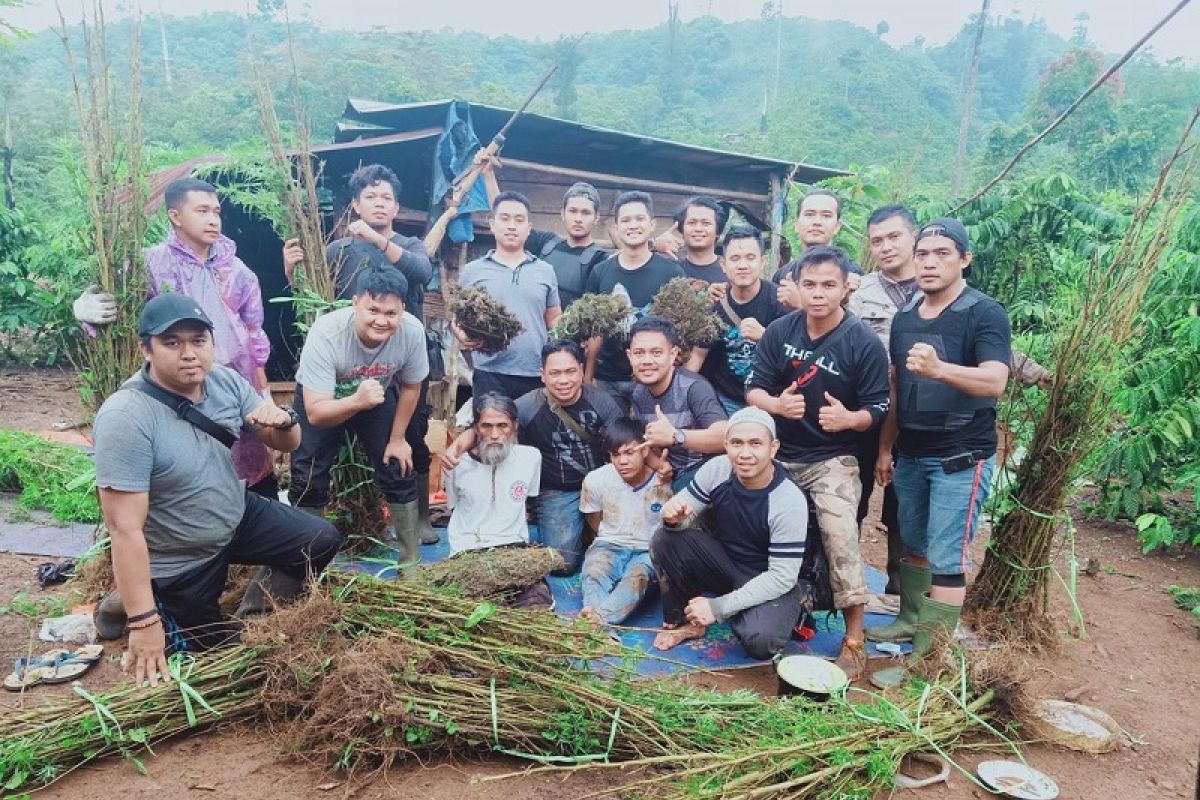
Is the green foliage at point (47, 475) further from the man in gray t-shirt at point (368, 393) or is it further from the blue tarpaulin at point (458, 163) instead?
the blue tarpaulin at point (458, 163)

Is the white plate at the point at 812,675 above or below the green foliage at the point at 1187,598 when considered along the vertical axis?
above

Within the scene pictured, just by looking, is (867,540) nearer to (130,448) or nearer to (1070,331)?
(1070,331)

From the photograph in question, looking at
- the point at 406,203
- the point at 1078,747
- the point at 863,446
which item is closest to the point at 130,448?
the point at 863,446

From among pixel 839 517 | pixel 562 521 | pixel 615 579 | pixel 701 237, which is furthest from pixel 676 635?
pixel 701 237

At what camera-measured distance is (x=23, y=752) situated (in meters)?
2.47

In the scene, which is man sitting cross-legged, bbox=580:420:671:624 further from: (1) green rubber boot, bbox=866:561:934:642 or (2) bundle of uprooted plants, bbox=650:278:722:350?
(1) green rubber boot, bbox=866:561:934:642

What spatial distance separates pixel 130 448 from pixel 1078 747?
3806 mm

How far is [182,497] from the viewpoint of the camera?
311 centimetres

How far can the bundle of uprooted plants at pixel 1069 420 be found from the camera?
3545mm

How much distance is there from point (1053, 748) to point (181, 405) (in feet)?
12.1

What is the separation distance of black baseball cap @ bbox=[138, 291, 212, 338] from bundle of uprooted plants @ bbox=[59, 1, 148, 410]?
1.06m

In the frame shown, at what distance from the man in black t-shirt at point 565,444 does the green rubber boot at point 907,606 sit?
166 cm

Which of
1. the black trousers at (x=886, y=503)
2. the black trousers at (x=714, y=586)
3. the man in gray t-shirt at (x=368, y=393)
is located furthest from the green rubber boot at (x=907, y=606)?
the man in gray t-shirt at (x=368, y=393)

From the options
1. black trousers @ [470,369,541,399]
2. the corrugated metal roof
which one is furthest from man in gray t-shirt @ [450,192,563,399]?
the corrugated metal roof
